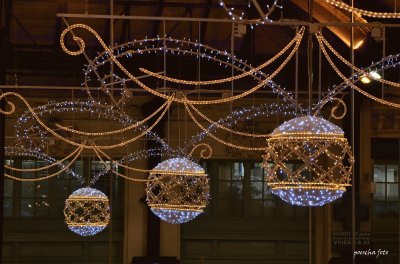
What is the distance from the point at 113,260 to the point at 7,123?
3004 mm

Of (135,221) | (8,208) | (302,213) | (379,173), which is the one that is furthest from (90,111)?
(379,173)

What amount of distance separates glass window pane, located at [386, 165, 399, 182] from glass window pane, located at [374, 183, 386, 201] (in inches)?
6.9

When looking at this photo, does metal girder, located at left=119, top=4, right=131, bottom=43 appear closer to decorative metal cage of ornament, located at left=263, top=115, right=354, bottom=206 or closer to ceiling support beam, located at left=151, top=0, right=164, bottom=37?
ceiling support beam, located at left=151, top=0, right=164, bottom=37

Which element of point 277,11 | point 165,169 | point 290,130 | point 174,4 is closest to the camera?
point 290,130

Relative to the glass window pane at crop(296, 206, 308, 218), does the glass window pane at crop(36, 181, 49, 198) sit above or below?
above

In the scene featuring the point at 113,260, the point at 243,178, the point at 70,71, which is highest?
the point at 70,71

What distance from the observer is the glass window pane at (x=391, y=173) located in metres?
19.8

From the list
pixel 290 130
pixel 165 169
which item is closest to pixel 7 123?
pixel 165 169

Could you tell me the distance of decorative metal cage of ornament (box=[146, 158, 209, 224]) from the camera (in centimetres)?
1037

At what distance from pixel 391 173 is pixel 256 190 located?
2504 millimetres

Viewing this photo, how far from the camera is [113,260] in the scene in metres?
18.9

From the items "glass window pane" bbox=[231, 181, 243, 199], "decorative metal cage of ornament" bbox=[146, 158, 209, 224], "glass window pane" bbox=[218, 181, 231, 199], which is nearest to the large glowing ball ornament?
"decorative metal cage of ornament" bbox=[146, 158, 209, 224]

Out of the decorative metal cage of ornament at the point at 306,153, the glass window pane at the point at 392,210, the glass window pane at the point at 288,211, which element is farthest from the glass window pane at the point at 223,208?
the decorative metal cage of ornament at the point at 306,153

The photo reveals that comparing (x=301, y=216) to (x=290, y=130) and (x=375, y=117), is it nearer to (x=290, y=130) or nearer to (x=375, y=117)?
(x=375, y=117)
